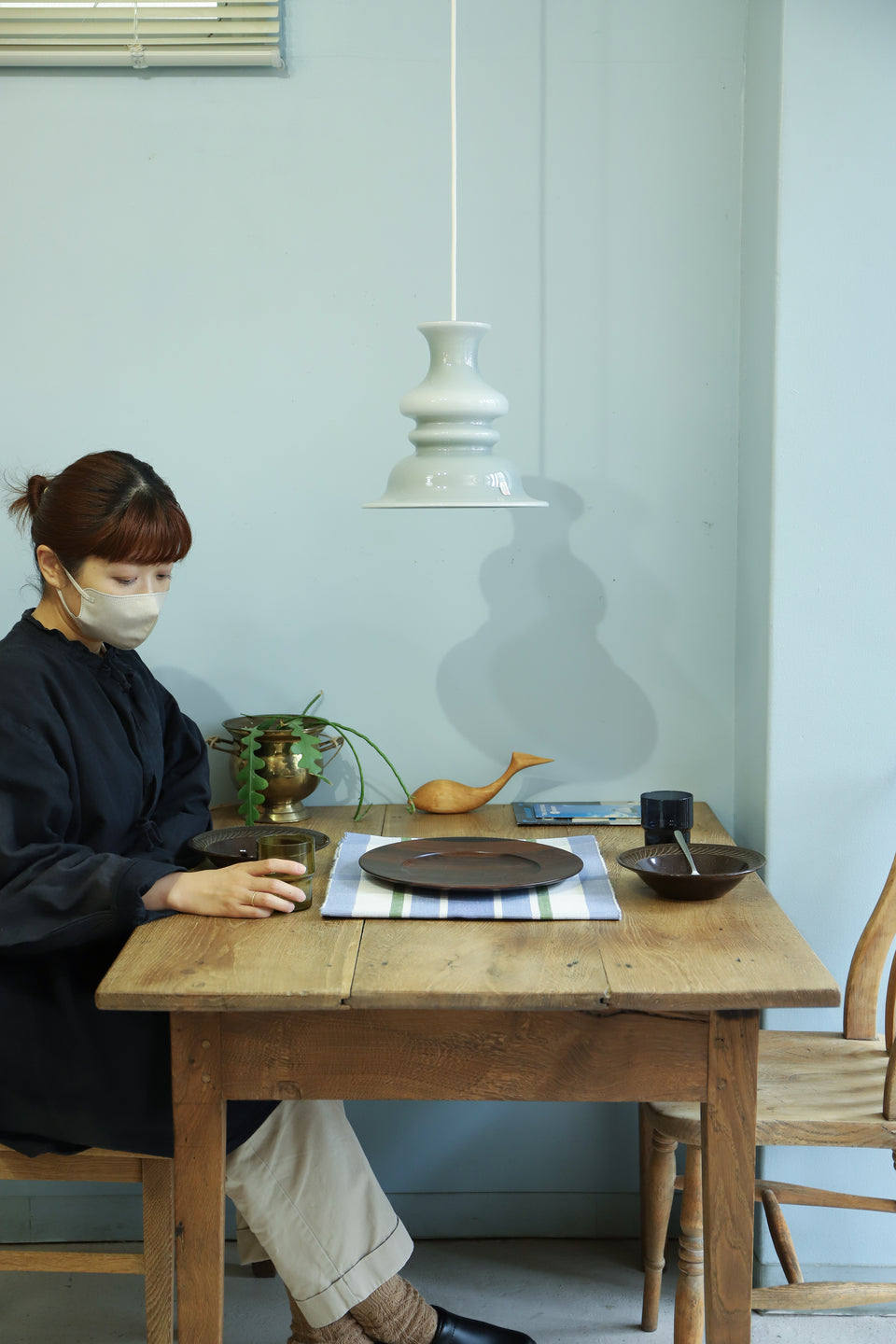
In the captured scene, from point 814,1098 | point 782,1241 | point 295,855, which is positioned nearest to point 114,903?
point 295,855

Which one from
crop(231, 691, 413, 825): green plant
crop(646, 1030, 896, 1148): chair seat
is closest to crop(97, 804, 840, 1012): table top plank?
crop(646, 1030, 896, 1148): chair seat

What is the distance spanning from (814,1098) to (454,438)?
106 cm

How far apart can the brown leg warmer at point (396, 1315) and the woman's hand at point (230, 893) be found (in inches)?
24.7

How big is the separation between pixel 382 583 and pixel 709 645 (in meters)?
0.63

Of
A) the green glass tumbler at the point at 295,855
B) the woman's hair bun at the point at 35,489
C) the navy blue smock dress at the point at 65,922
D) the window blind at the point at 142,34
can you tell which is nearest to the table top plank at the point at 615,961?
the green glass tumbler at the point at 295,855

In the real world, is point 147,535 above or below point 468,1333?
above

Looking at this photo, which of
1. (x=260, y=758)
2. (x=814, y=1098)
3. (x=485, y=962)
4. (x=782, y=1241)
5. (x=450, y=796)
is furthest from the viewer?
(x=450, y=796)

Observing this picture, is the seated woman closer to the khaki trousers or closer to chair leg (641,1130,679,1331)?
the khaki trousers

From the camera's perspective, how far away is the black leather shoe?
1.80 m

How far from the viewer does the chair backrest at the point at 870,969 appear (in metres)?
1.86

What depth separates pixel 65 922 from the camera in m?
1.54

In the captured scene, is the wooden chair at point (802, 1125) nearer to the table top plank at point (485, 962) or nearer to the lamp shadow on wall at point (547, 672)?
the table top plank at point (485, 962)

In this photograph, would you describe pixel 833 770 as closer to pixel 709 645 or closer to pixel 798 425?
pixel 709 645

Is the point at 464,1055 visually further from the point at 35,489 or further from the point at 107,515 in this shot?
the point at 35,489
